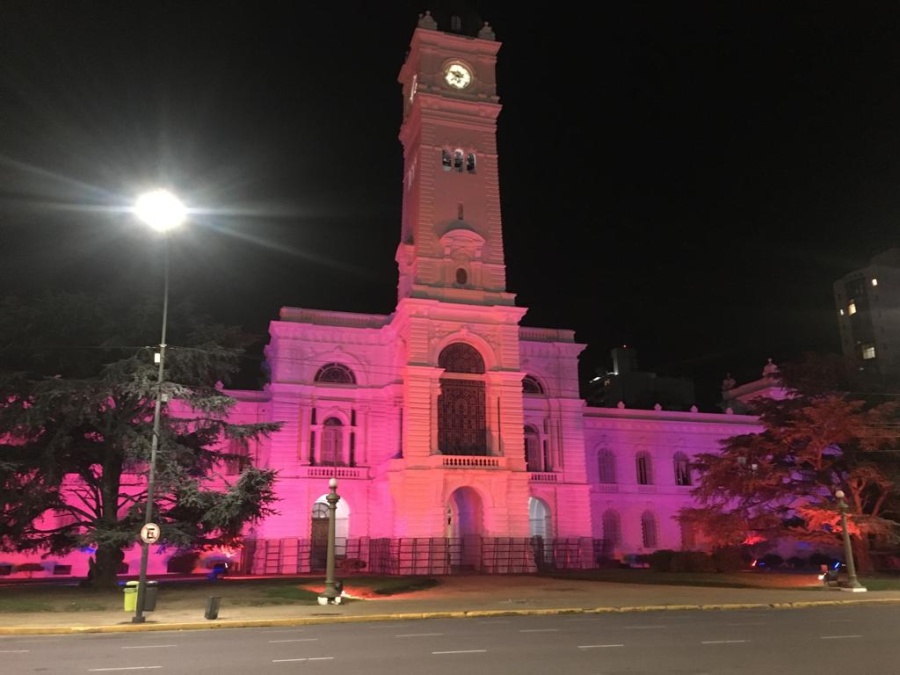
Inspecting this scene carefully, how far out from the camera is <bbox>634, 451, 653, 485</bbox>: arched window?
2272 inches

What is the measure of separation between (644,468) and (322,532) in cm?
2595

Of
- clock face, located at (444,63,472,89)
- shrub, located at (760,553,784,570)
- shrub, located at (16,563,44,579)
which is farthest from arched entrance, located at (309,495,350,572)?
clock face, located at (444,63,472,89)

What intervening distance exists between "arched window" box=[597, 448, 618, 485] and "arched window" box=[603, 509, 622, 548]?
2334 mm

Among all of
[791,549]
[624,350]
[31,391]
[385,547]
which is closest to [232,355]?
[31,391]

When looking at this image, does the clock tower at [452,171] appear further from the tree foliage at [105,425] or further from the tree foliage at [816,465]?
the tree foliage at [105,425]

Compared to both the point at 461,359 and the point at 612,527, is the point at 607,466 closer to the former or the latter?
the point at 612,527

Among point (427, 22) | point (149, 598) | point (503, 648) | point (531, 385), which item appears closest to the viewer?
point (503, 648)

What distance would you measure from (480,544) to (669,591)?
16657 millimetres

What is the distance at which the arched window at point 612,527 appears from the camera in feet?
182

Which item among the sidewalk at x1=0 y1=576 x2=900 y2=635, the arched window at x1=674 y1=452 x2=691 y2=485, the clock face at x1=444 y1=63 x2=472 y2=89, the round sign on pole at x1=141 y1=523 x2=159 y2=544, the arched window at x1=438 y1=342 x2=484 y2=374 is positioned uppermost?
the clock face at x1=444 y1=63 x2=472 y2=89

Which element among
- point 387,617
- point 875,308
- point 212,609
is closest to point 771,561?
point 387,617

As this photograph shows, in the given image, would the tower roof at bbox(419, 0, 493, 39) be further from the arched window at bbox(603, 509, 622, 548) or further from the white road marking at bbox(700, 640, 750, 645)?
the white road marking at bbox(700, 640, 750, 645)

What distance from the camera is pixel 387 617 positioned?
21188mm

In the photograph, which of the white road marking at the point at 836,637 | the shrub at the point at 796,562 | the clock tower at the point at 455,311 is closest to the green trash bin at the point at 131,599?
the white road marking at the point at 836,637
